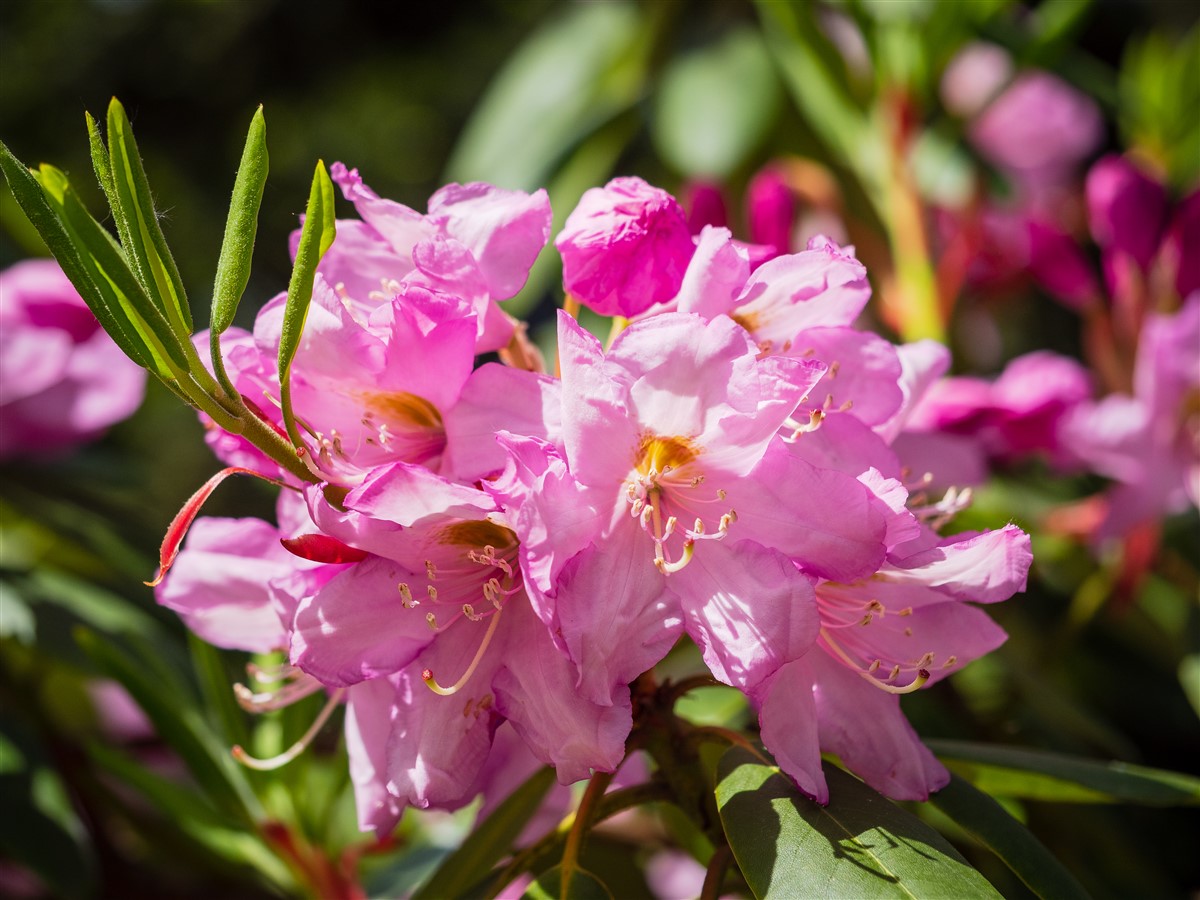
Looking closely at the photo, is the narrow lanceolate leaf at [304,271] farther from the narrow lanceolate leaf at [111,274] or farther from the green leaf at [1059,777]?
the green leaf at [1059,777]

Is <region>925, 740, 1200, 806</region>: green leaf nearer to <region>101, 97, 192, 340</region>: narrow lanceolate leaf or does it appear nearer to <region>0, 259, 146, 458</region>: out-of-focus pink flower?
<region>101, 97, 192, 340</region>: narrow lanceolate leaf

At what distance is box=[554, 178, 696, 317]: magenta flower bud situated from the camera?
24.4 inches

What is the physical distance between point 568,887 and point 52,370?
29.8 inches

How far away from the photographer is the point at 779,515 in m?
0.57

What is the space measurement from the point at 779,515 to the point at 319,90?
9.31ft

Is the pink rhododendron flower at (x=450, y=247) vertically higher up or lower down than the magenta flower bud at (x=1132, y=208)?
higher up

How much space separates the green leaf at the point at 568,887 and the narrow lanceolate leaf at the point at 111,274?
1.06ft

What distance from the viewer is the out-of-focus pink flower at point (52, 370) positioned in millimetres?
1125

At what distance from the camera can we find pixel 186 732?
857 mm

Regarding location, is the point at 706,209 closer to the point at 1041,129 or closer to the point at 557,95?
the point at 557,95

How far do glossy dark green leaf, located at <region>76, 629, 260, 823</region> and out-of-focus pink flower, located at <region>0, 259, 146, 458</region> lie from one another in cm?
35

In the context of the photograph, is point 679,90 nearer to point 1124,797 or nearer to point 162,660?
point 162,660

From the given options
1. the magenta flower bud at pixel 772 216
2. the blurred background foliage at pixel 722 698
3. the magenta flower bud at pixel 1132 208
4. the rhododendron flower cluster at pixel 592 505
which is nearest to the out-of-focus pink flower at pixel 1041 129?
the blurred background foliage at pixel 722 698

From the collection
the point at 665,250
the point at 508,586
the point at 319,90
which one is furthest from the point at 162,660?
the point at 319,90
